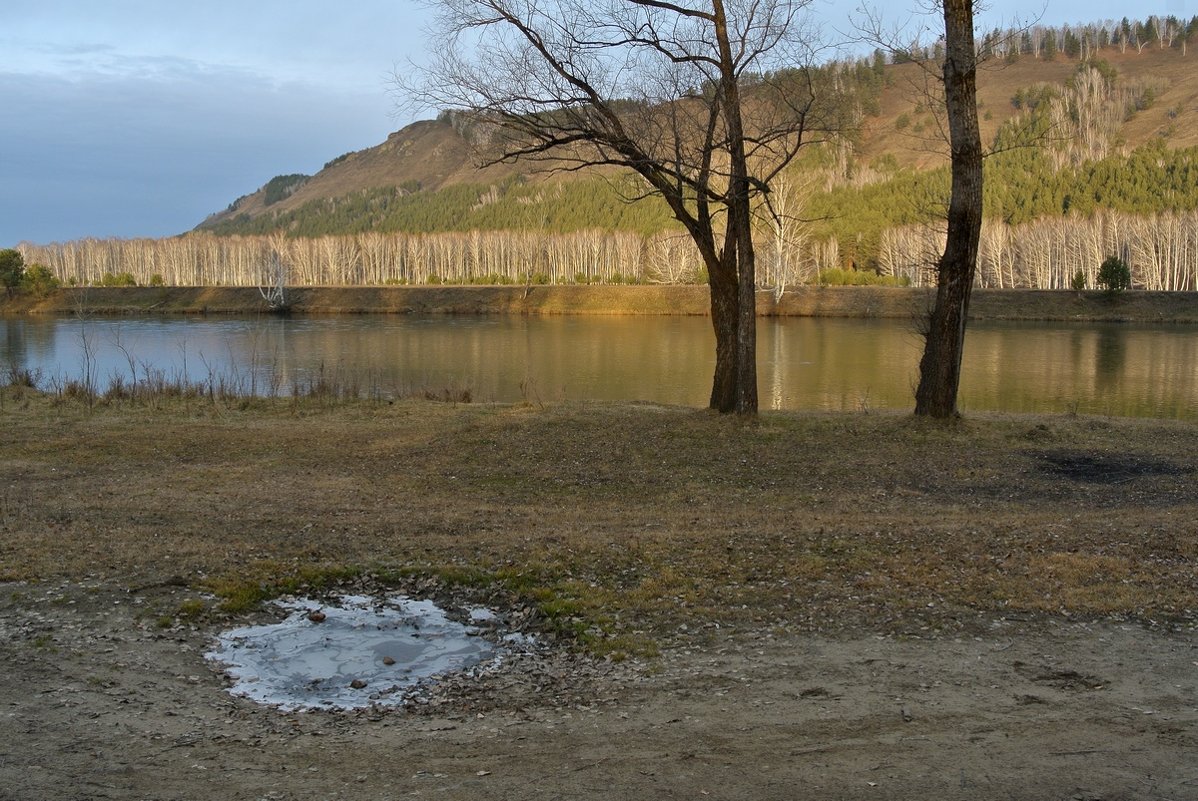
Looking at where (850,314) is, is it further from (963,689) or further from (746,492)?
(963,689)

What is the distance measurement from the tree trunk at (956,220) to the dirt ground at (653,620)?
2.49 metres

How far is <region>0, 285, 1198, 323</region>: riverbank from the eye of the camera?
75250mm

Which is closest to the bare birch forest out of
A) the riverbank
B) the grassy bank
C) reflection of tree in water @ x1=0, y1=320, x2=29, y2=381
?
the riverbank

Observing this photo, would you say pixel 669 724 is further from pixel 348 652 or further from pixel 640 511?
pixel 640 511

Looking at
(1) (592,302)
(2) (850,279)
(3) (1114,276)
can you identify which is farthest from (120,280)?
(3) (1114,276)

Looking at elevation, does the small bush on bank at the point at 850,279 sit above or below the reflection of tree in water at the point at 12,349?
above

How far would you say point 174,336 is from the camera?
58.5 metres

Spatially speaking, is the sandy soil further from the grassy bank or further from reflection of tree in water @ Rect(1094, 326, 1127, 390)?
reflection of tree in water @ Rect(1094, 326, 1127, 390)

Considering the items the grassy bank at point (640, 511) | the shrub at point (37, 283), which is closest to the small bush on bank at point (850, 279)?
the shrub at point (37, 283)

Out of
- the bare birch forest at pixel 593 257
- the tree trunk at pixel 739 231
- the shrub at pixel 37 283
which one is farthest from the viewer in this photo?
the bare birch forest at pixel 593 257

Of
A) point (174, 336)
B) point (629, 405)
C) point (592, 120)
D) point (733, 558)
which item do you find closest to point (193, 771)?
point (733, 558)

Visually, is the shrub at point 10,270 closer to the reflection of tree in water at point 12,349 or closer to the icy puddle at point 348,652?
the reflection of tree in water at point 12,349

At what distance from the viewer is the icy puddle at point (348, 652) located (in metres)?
5.96

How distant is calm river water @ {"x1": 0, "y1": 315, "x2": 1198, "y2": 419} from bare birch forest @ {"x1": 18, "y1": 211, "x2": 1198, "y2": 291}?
2524 centimetres
